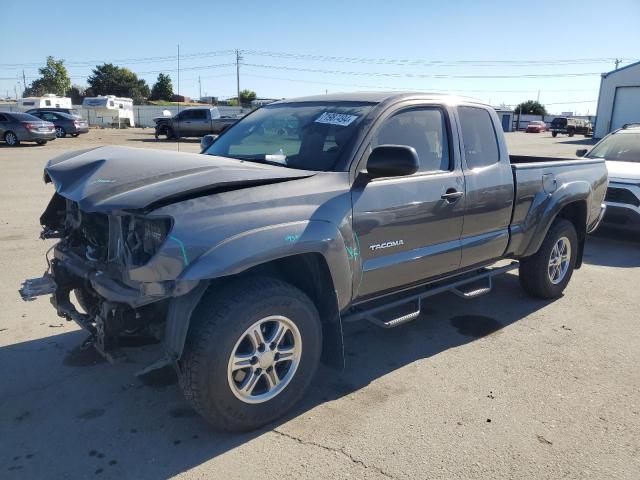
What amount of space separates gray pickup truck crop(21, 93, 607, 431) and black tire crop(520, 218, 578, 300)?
2.38 feet

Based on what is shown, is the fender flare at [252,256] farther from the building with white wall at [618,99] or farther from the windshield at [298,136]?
the building with white wall at [618,99]

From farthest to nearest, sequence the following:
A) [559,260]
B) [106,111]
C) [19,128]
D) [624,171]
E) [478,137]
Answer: [106,111] < [19,128] < [624,171] < [559,260] < [478,137]

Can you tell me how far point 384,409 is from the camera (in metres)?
3.47

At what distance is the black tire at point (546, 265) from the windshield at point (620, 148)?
4.27m

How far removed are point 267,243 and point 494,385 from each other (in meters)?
2.01

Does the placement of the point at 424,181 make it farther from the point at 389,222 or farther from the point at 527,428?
the point at 527,428

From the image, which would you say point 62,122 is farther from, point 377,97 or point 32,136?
point 377,97

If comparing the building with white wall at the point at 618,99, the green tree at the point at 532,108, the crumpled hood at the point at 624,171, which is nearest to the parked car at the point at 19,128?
the crumpled hood at the point at 624,171

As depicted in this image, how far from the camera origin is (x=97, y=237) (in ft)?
11.1

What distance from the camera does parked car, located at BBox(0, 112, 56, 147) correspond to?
22578mm

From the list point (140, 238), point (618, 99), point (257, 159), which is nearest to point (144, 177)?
point (140, 238)

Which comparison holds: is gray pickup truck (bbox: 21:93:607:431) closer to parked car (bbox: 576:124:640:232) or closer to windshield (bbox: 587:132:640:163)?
Answer: parked car (bbox: 576:124:640:232)

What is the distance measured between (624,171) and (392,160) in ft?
21.0

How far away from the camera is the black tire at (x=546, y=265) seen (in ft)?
17.4
